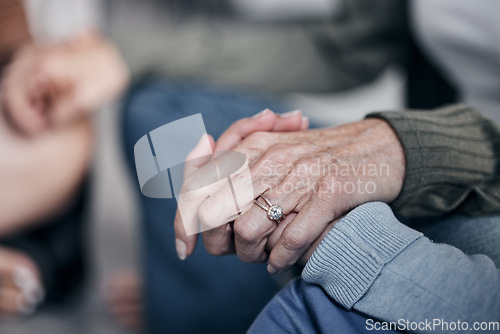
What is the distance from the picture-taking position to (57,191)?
84 centimetres

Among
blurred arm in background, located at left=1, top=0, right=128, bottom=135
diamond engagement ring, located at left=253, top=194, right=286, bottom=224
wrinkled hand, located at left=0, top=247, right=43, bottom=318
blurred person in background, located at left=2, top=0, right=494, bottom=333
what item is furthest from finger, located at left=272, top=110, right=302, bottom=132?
wrinkled hand, located at left=0, top=247, right=43, bottom=318

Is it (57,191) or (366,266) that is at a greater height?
(366,266)

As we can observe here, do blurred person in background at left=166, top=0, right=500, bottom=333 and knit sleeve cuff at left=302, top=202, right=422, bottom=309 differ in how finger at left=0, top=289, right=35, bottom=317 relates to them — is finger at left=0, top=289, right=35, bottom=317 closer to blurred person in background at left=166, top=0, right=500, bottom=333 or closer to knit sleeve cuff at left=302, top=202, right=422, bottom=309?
blurred person in background at left=166, top=0, right=500, bottom=333

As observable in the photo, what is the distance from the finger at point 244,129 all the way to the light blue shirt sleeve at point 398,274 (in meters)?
0.13

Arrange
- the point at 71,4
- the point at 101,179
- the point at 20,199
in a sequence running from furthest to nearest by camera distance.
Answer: the point at 71,4 < the point at 101,179 < the point at 20,199

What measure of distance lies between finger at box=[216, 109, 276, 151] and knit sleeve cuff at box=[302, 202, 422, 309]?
13 cm

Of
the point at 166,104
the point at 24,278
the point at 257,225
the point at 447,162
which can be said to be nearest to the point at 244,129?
the point at 257,225

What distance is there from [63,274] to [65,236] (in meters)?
0.09

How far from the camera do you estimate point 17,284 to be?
2.81 feet

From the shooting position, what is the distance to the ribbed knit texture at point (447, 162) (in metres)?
0.41

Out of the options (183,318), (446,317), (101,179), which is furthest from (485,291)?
(101,179)

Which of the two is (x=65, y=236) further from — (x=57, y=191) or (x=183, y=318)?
(x=183, y=318)

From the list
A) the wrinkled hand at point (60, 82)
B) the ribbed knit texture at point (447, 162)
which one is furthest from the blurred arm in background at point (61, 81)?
the ribbed knit texture at point (447, 162)

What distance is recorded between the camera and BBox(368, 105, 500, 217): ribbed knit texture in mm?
414
